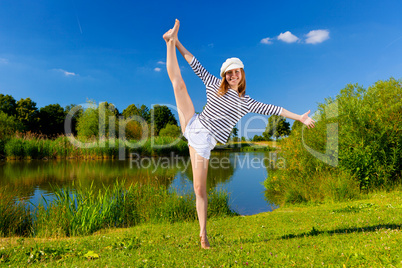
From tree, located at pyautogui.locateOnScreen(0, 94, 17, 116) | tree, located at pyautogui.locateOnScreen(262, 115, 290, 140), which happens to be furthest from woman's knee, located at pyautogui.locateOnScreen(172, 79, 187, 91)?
tree, located at pyautogui.locateOnScreen(0, 94, 17, 116)

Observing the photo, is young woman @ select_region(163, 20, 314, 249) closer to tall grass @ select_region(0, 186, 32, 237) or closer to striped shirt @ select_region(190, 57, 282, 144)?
striped shirt @ select_region(190, 57, 282, 144)

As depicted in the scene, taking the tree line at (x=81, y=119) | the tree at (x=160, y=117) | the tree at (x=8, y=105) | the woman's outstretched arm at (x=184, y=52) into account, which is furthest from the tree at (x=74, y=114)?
the woman's outstretched arm at (x=184, y=52)

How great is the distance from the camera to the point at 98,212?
8.12 m

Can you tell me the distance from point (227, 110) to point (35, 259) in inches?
150

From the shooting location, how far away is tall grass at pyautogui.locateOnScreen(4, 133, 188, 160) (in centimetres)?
2742

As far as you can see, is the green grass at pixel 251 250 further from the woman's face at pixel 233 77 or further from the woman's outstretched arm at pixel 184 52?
the woman's outstretched arm at pixel 184 52

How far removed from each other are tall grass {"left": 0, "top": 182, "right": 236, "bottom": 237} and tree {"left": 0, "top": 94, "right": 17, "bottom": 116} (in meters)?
45.5

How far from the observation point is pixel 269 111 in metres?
4.33

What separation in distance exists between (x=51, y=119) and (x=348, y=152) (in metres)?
55.0

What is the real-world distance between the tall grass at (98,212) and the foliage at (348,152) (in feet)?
14.3

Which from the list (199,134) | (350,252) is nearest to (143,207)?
(199,134)

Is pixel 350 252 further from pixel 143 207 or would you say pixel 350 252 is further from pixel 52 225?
pixel 52 225

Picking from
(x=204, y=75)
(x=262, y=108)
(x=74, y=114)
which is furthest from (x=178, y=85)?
(x=74, y=114)

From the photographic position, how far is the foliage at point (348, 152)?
11.2 m
